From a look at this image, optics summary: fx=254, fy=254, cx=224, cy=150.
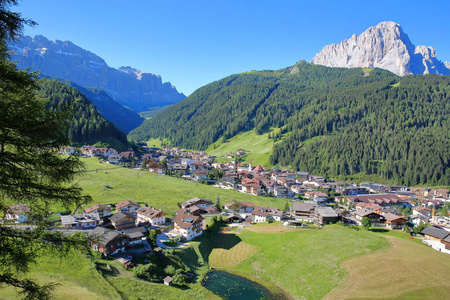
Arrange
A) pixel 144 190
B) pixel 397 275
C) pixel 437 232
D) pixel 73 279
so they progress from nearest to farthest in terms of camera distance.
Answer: pixel 73 279, pixel 397 275, pixel 437 232, pixel 144 190

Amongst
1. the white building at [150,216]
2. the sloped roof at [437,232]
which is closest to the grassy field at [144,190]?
the white building at [150,216]

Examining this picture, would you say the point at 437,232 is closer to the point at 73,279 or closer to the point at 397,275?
A: the point at 397,275

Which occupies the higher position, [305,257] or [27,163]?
[27,163]

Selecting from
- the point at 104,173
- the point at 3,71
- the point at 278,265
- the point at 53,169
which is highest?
the point at 3,71

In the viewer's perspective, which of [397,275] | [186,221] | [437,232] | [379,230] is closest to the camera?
[397,275]

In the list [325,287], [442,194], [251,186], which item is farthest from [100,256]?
[442,194]

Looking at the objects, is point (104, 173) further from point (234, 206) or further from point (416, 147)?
point (416, 147)

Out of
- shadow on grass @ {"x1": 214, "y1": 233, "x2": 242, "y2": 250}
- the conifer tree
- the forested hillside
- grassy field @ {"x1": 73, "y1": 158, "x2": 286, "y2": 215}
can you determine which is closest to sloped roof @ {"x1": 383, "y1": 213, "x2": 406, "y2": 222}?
grassy field @ {"x1": 73, "y1": 158, "x2": 286, "y2": 215}

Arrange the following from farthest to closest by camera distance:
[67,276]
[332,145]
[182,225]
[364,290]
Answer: [332,145], [182,225], [364,290], [67,276]

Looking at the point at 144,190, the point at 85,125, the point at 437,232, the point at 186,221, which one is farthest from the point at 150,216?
the point at 85,125
